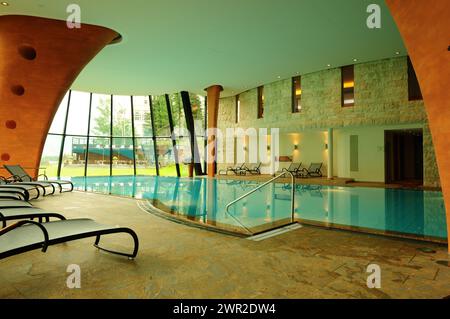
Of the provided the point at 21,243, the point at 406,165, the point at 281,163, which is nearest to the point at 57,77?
the point at 21,243

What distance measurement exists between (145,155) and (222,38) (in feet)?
38.7

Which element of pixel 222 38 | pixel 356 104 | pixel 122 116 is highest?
pixel 222 38

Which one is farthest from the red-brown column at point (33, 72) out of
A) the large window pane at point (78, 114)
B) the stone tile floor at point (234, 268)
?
the large window pane at point (78, 114)

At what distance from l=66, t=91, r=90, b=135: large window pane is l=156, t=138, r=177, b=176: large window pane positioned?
481 cm

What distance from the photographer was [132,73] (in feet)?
46.3

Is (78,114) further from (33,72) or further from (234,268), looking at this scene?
(234,268)

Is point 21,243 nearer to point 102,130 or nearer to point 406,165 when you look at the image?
point 102,130

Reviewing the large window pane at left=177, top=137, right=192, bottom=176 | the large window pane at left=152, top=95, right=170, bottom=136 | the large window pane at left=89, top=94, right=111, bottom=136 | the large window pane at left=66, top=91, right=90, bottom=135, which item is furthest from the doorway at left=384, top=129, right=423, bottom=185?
the large window pane at left=66, top=91, right=90, bottom=135

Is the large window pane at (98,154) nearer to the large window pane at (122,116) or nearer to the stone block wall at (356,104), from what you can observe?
the large window pane at (122,116)

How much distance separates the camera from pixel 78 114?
57.4 ft

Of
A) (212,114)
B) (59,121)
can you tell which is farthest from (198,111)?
(59,121)

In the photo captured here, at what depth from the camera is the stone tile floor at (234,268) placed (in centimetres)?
215

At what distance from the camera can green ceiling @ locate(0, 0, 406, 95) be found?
816 cm

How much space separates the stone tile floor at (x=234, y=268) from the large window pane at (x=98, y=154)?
1598 centimetres
